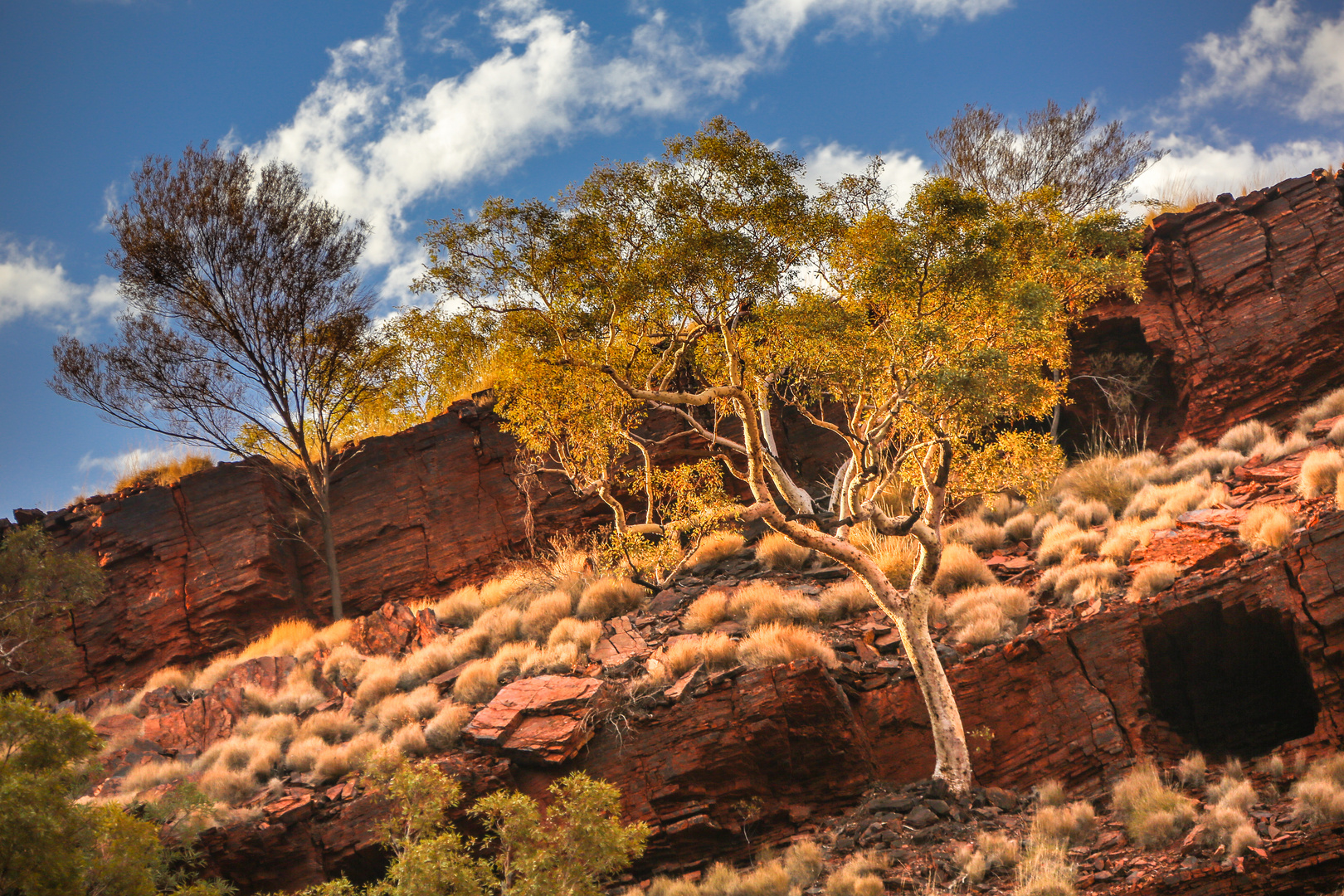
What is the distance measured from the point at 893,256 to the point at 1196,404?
44.8 ft

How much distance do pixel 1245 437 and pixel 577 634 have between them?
16.8 m

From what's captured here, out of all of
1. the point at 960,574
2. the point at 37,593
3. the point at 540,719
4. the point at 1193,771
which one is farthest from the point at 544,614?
the point at 37,593

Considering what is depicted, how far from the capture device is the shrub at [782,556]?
1941 centimetres

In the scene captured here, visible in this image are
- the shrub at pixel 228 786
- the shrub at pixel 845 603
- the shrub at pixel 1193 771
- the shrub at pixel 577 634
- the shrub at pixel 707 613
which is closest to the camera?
the shrub at pixel 1193 771

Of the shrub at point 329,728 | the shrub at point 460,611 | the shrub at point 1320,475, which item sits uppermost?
the shrub at point 460,611

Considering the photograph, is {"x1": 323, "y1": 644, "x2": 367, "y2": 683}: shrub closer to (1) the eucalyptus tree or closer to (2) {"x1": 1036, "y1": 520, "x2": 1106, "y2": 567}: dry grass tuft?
(1) the eucalyptus tree

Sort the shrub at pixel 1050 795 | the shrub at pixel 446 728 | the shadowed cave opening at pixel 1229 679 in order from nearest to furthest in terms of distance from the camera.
A: 1. the shrub at pixel 1050 795
2. the shadowed cave opening at pixel 1229 679
3. the shrub at pixel 446 728

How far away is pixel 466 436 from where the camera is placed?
26781 mm

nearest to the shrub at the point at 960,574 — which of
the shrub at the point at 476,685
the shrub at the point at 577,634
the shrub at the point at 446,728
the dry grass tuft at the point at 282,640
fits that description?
the shrub at the point at 577,634

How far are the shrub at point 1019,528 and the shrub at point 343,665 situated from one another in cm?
1506

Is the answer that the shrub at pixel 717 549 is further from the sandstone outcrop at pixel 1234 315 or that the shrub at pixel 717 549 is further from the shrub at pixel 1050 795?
the sandstone outcrop at pixel 1234 315

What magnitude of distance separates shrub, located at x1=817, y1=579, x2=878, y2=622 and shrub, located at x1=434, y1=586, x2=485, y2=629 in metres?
9.36

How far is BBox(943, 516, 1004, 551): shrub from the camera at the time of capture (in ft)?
62.3

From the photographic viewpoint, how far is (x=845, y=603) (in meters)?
16.6
